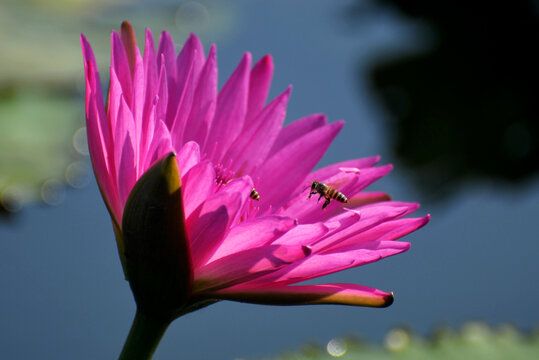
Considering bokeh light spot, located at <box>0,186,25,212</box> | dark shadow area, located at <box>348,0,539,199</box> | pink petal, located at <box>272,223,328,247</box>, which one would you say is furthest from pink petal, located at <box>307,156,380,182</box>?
dark shadow area, located at <box>348,0,539,199</box>

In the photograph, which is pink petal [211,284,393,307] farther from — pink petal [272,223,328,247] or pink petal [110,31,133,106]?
pink petal [110,31,133,106]

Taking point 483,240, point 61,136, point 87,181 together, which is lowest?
point 483,240

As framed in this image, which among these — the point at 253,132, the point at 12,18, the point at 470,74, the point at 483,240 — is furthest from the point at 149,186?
the point at 470,74

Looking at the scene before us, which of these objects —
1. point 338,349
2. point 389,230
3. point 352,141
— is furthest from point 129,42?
point 352,141

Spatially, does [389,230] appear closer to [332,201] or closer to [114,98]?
[332,201]

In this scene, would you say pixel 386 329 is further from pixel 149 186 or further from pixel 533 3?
pixel 533 3

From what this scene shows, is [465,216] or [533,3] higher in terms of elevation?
[533,3]

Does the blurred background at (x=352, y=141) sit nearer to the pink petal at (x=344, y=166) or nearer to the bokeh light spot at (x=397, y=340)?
the bokeh light spot at (x=397, y=340)

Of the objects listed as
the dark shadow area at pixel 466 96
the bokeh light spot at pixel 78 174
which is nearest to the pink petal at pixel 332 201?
the bokeh light spot at pixel 78 174
